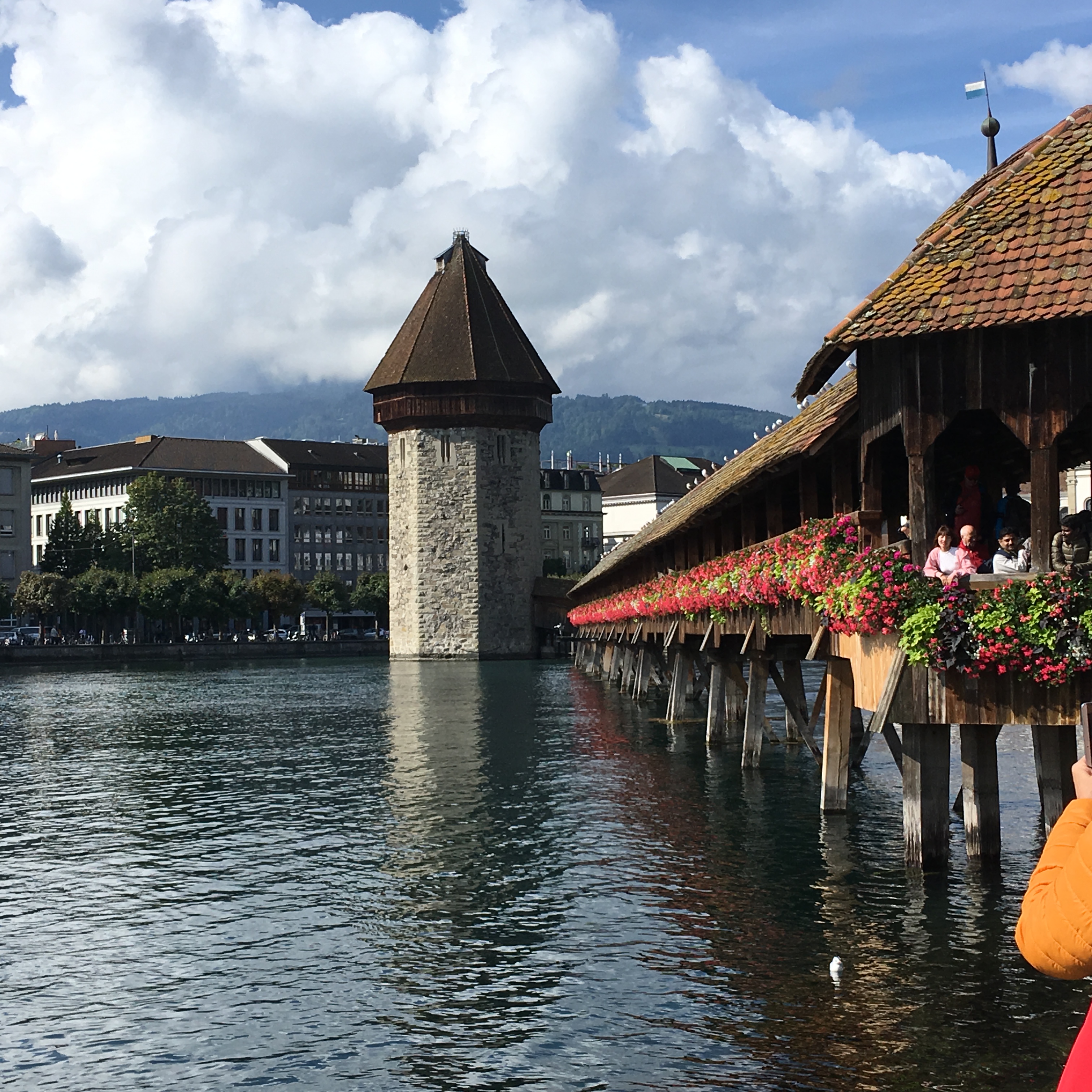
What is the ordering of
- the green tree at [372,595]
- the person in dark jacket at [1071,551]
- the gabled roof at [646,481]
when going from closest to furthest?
the person in dark jacket at [1071,551] < the green tree at [372,595] < the gabled roof at [646,481]

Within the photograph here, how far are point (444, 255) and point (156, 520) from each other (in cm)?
2605

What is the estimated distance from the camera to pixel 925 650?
10.9 m

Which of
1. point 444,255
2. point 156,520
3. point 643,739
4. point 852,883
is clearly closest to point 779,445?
point 852,883

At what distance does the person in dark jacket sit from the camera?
10.8 m

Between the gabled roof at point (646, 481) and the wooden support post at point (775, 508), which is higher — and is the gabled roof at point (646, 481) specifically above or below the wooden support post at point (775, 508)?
above

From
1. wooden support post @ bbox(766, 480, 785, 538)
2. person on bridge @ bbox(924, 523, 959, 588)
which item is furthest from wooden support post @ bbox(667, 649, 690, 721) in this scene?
person on bridge @ bbox(924, 523, 959, 588)

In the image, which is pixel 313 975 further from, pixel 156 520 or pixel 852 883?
pixel 156 520

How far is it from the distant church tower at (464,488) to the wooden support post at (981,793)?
60.3m

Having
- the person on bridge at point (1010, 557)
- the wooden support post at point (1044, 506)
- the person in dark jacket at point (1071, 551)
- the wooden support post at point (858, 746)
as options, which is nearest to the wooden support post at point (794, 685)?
the wooden support post at point (858, 746)

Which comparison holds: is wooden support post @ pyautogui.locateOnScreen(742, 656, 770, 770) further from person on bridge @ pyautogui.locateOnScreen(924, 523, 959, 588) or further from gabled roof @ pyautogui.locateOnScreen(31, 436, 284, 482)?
gabled roof @ pyautogui.locateOnScreen(31, 436, 284, 482)

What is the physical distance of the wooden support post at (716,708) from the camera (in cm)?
2512

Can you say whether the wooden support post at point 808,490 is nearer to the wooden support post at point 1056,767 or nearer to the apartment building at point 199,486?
the wooden support post at point 1056,767

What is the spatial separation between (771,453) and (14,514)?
8057cm

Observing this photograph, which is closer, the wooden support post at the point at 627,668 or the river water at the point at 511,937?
the river water at the point at 511,937
